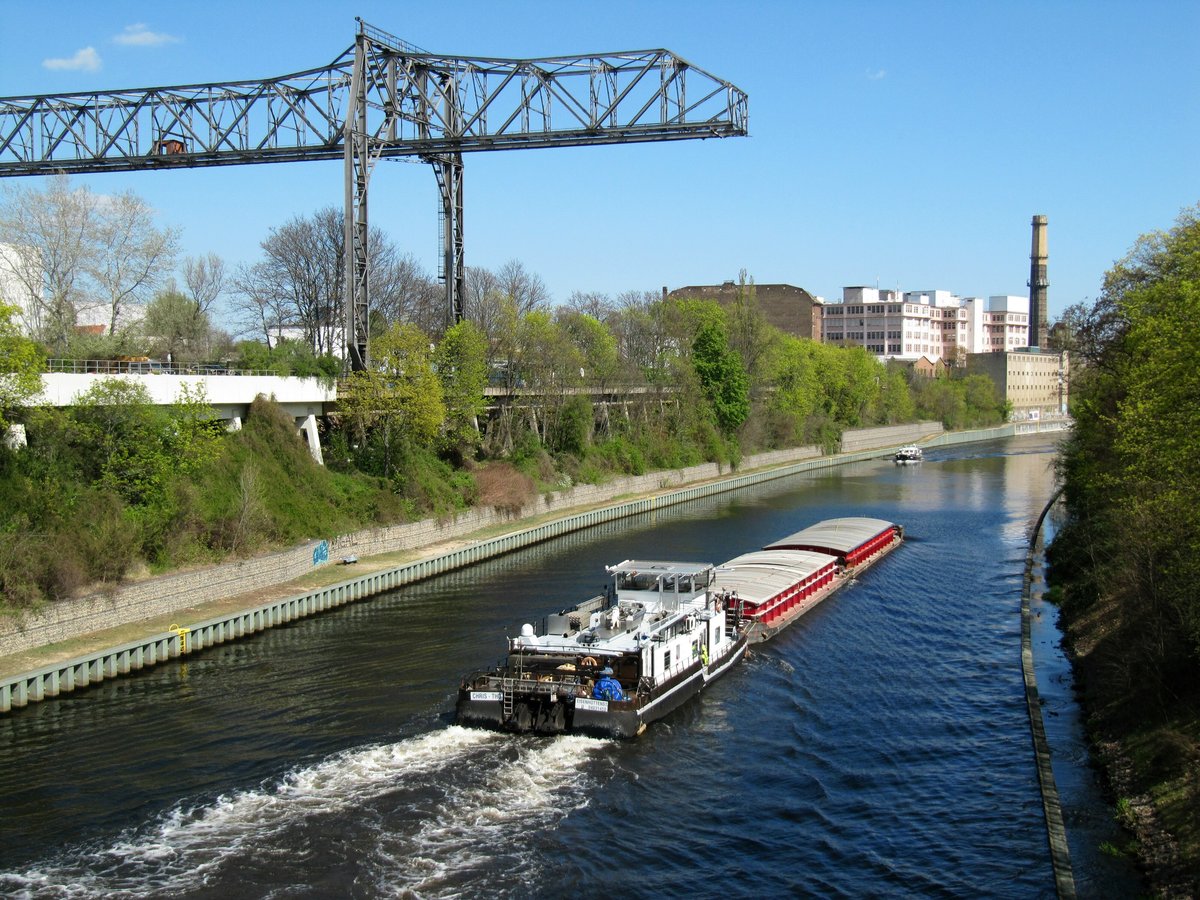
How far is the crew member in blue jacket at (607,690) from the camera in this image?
25.8 meters

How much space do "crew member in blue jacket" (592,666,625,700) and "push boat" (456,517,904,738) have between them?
0.08 feet

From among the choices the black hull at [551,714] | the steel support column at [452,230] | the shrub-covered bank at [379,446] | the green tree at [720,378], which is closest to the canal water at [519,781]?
the black hull at [551,714]

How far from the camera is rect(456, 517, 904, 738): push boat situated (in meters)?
25.7

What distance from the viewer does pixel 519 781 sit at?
23.1m

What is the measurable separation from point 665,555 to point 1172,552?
2881 centimetres

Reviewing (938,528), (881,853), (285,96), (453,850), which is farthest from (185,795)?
(938,528)

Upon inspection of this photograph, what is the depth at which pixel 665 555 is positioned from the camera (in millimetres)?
52719

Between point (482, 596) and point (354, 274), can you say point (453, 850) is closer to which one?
point (482, 596)

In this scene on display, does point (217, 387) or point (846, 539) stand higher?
point (217, 387)

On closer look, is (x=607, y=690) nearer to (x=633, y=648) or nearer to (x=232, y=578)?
(x=633, y=648)

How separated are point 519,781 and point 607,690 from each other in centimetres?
359

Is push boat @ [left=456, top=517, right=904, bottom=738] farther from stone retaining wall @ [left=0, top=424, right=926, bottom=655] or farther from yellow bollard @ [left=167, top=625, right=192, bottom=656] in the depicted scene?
stone retaining wall @ [left=0, top=424, right=926, bottom=655]

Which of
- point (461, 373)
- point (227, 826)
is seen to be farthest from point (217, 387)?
point (227, 826)

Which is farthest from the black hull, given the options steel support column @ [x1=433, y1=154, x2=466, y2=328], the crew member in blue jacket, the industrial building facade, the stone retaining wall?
the industrial building facade
